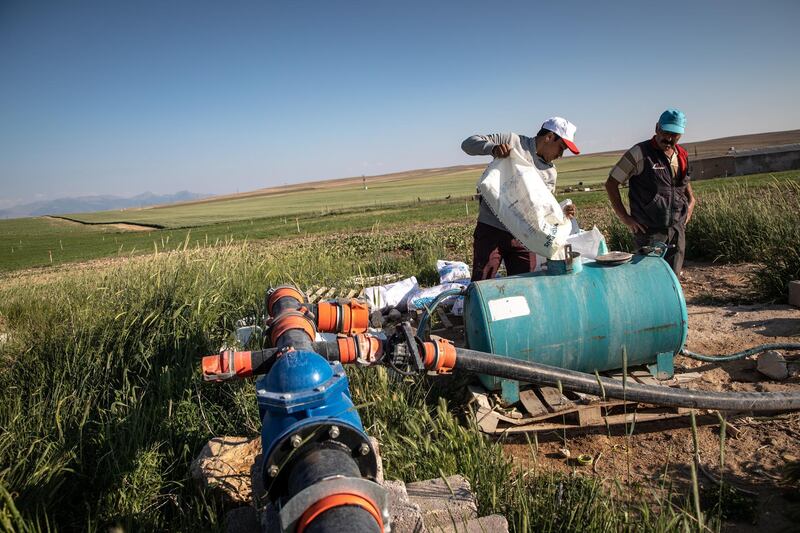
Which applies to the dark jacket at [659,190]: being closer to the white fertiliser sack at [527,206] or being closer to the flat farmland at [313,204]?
the white fertiliser sack at [527,206]

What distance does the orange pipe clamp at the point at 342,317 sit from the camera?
2.39 meters

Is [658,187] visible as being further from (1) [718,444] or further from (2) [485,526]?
(2) [485,526]

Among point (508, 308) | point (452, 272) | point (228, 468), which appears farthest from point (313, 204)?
point (228, 468)

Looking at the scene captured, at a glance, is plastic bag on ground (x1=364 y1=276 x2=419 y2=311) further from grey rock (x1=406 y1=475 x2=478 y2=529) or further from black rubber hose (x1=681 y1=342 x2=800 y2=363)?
grey rock (x1=406 y1=475 x2=478 y2=529)

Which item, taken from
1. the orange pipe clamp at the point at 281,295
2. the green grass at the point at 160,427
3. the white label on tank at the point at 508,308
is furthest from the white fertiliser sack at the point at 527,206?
the orange pipe clamp at the point at 281,295

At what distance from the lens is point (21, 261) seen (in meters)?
19.8

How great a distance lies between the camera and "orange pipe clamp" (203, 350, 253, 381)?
179cm

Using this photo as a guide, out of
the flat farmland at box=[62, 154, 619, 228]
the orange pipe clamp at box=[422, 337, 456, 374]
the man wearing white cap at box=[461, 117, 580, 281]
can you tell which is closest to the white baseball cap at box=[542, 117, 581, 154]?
the man wearing white cap at box=[461, 117, 580, 281]

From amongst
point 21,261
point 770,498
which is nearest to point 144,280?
point 770,498

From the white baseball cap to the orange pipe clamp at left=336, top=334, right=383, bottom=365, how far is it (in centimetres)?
260

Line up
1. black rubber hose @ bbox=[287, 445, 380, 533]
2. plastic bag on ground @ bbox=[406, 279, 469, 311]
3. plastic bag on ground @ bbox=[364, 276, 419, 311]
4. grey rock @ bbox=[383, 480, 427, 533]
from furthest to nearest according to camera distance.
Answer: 1. plastic bag on ground @ bbox=[364, 276, 419, 311]
2. plastic bag on ground @ bbox=[406, 279, 469, 311]
3. grey rock @ bbox=[383, 480, 427, 533]
4. black rubber hose @ bbox=[287, 445, 380, 533]

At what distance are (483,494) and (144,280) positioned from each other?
341 cm

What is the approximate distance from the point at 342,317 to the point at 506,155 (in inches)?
74.2

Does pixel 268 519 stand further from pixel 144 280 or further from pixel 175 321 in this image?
pixel 144 280
